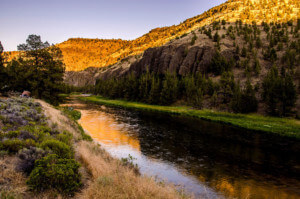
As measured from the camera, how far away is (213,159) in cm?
1612

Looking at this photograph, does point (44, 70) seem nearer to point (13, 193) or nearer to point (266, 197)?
point (13, 193)

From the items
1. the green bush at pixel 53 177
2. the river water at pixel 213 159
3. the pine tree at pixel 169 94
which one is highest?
the pine tree at pixel 169 94

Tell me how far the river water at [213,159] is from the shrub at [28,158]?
21.7 feet

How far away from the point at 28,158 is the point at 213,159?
13.4 metres

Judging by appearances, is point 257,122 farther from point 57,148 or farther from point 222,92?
point 57,148

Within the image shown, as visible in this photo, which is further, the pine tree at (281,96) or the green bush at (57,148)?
the pine tree at (281,96)

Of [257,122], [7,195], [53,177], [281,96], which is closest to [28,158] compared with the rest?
[53,177]

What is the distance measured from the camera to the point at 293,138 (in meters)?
23.3

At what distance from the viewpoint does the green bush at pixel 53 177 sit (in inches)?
254

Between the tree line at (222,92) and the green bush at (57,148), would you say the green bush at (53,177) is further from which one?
the tree line at (222,92)

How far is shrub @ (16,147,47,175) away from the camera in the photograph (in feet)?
24.1

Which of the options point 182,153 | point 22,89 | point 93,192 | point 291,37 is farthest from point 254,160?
point 291,37

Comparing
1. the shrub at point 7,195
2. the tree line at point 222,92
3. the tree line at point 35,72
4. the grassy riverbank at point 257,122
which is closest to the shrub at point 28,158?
the shrub at point 7,195

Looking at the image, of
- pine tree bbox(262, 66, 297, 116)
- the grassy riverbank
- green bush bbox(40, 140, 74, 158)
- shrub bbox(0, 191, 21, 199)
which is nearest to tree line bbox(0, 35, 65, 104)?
the grassy riverbank
